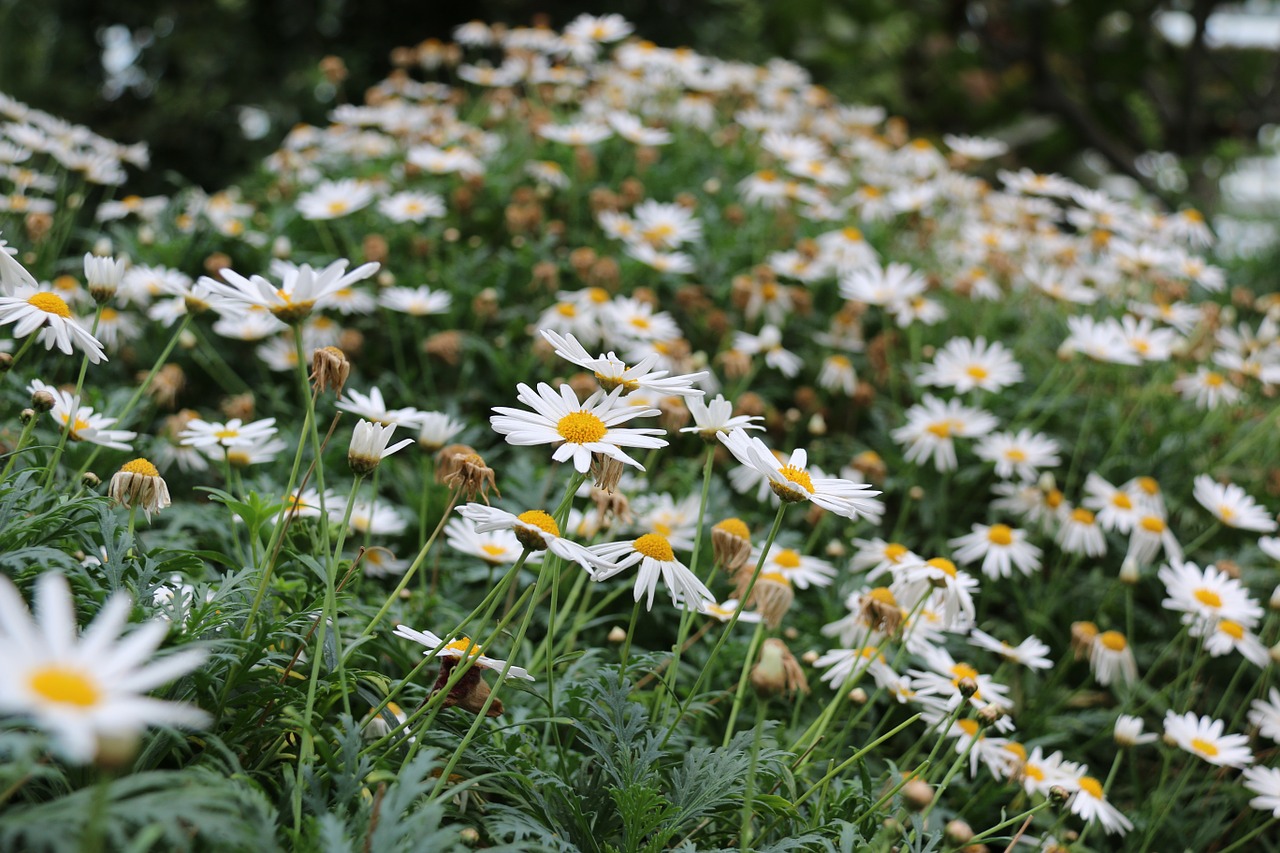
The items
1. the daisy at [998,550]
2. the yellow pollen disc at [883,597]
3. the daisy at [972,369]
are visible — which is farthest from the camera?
the daisy at [972,369]

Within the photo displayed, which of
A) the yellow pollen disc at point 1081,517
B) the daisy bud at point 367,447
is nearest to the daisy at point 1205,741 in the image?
the yellow pollen disc at point 1081,517

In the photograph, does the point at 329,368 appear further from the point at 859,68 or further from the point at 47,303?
the point at 859,68

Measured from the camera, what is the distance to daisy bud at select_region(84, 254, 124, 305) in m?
1.53

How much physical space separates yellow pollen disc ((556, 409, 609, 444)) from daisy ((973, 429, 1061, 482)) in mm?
1499

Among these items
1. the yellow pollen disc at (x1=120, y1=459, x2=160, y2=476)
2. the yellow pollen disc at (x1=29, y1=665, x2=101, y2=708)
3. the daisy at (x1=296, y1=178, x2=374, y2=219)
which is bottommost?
the daisy at (x1=296, y1=178, x2=374, y2=219)

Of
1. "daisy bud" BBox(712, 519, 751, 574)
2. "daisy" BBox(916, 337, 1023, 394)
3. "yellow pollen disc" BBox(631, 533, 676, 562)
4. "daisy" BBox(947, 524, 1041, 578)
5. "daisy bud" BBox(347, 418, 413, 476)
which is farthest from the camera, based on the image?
"daisy" BBox(916, 337, 1023, 394)

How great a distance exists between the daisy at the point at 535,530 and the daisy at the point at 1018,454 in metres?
1.58

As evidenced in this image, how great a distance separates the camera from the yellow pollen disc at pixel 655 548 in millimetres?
1328

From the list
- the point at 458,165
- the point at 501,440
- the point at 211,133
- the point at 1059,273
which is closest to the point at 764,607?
the point at 501,440

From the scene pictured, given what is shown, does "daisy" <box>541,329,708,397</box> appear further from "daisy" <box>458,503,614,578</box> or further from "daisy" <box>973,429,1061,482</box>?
"daisy" <box>973,429,1061,482</box>

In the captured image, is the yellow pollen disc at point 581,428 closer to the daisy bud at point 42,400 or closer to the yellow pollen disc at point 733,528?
the yellow pollen disc at point 733,528

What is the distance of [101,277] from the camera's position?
154cm

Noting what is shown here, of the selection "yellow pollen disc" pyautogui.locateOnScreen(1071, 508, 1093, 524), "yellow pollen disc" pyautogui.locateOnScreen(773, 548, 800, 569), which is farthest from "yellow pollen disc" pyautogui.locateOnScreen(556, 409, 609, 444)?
"yellow pollen disc" pyautogui.locateOnScreen(1071, 508, 1093, 524)

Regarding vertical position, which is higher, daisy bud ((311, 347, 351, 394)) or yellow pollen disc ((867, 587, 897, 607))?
daisy bud ((311, 347, 351, 394))
